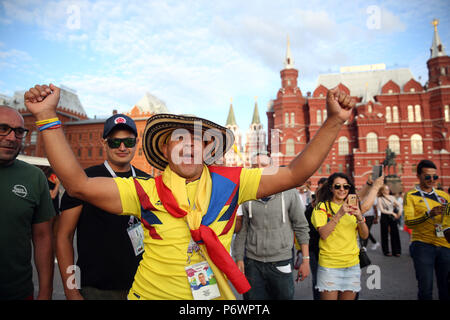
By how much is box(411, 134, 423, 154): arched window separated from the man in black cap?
45.1 m

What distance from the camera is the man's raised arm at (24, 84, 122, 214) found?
132cm

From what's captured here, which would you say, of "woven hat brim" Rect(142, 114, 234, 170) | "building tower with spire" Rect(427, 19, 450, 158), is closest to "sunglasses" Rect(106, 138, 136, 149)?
"woven hat brim" Rect(142, 114, 234, 170)

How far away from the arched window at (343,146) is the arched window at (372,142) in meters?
2.95

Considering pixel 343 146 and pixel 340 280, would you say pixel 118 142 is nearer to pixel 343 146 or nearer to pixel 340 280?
pixel 340 280

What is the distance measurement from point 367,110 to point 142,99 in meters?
35.5

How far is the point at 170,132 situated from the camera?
1807mm

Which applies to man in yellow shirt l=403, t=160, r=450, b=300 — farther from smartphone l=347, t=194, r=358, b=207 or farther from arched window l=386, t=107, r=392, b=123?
arched window l=386, t=107, r=392, b=123

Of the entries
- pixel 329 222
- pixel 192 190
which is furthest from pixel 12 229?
pixel 329 222

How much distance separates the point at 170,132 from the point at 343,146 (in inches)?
1660

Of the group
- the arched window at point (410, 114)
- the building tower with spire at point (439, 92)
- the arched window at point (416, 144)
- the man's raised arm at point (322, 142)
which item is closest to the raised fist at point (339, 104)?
the man's raised arm at point (322, 142)

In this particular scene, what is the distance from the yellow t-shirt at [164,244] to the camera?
4.97 ft

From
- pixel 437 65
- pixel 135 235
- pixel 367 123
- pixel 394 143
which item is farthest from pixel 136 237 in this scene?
pixel 437 65

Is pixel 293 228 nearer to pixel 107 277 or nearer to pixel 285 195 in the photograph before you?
pixel 285 195
